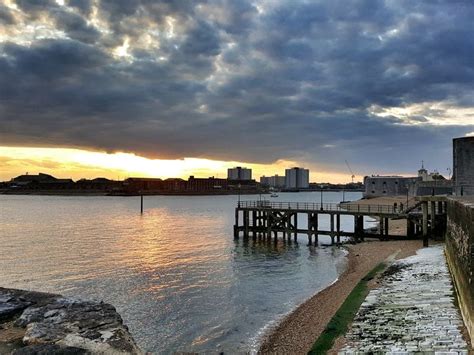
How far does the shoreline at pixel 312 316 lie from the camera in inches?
593

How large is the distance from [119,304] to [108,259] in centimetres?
1475

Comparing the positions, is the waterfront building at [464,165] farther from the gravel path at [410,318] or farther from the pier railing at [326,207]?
the gravel path at [410,318]

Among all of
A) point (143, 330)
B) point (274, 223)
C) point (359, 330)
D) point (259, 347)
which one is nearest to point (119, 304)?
point (143, 330)

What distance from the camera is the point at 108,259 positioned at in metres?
35.8

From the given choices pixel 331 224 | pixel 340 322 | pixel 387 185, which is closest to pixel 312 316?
pixel 340 322

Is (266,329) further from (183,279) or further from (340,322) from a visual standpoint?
(183,279)

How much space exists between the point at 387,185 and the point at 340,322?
125193 millimetres

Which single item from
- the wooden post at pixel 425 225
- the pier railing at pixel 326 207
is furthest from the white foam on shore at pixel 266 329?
the pier railing at pixel 326 207

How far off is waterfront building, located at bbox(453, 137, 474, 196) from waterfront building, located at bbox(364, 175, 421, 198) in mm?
94297

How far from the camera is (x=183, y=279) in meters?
27.2

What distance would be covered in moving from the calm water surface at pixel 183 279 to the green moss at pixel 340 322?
126 inches

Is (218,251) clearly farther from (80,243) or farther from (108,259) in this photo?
(80,243)

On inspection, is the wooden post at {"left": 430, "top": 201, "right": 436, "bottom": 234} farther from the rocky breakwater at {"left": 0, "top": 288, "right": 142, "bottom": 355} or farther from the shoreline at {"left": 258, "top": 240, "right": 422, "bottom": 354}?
the rocky breakwater at {"left": 0, "top": 288, "right": 142, "bottom": 355}

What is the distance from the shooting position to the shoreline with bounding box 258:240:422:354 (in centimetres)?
1506
